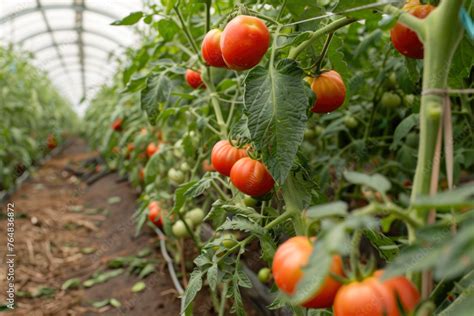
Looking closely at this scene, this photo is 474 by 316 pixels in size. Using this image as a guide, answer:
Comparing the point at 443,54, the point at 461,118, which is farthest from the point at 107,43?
the point at 443,54

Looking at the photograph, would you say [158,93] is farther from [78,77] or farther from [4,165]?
[78,77]

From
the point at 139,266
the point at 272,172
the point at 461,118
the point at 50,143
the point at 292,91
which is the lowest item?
the point at 50,143

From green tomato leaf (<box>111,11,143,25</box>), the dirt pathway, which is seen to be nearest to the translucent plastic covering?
the dirt pathway

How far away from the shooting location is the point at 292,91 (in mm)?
741

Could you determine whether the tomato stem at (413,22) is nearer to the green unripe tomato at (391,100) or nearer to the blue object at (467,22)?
the blue object at (467,22)

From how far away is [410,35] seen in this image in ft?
2.18

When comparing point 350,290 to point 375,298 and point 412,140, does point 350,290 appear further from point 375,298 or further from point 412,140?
point 412,140

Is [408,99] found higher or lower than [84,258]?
higher

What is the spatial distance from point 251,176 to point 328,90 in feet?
0.73

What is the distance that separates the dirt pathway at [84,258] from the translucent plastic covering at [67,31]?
254cm

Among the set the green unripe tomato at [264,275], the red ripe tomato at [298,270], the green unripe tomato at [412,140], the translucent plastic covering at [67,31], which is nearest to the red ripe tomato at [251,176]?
the red ripe tomato at [298,270]

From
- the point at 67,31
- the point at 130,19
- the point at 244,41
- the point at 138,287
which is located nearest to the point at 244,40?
the point at 244,41

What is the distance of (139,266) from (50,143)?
15.2 ft

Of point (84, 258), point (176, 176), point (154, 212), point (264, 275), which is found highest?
point (176, 176)
